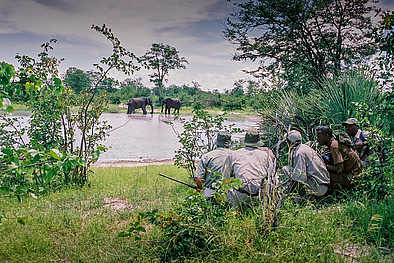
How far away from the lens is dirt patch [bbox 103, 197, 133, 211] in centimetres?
463

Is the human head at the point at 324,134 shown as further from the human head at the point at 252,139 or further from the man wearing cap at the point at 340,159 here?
the human head at the point at 252,139

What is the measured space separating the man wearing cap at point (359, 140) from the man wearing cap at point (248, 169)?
1705 millimetres

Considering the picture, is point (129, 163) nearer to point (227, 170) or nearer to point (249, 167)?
point (227, 170)

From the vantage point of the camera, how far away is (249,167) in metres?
3.88

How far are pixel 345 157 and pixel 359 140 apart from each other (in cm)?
81

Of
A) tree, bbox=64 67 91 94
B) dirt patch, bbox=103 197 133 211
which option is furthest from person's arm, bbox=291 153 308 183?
tree, bbox=64 67 91 94

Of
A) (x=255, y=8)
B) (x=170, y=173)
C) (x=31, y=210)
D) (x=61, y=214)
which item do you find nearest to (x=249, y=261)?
(x=61, y=214)

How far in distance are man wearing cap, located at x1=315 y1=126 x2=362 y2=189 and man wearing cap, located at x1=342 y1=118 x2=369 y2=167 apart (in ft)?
1.82

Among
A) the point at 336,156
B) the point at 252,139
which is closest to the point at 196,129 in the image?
the point at 252,139

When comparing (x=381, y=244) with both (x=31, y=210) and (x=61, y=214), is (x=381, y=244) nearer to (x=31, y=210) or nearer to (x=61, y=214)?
(x=61, y=214)

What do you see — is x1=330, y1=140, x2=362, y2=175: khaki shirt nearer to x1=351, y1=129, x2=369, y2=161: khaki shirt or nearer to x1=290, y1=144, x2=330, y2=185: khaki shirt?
x1=290, y1=144, x2=330, y2=185: khaki shirt

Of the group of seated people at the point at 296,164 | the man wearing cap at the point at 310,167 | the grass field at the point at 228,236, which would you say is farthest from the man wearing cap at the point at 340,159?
the grass field at the point at 228,236

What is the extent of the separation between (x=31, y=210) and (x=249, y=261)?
131 inches

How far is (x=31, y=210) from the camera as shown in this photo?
14.4 feet
